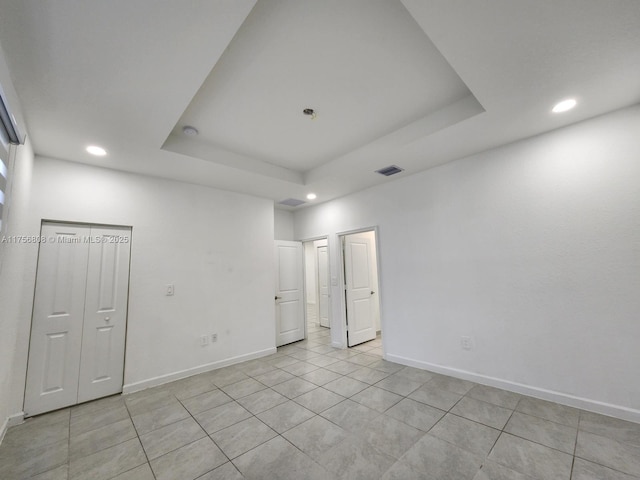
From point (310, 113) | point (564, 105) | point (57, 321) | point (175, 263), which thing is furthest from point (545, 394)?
point (57, 321)

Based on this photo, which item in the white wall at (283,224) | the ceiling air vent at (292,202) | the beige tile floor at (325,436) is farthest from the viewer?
the white wall at (283,224)

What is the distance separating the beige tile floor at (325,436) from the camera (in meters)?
1.82

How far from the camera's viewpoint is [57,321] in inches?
111

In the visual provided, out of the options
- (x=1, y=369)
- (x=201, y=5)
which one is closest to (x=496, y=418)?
(x=201, y=5)

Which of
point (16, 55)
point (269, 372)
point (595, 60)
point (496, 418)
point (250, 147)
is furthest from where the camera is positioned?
point (269, 372)

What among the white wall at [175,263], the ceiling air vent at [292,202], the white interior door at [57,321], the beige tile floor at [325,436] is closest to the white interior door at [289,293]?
the white wall at [175,263]

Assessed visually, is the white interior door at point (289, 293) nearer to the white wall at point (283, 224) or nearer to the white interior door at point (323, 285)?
the white wall at point (283, 224)

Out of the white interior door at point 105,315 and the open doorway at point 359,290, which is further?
the open doorway at point 359,290

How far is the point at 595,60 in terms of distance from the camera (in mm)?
1795

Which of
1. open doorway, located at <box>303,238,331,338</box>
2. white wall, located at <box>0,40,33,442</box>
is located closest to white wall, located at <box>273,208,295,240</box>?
open doorway, located at <box>303,238,331,338</box>

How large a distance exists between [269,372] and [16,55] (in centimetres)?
376

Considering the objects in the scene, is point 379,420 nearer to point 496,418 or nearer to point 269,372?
point 496,418

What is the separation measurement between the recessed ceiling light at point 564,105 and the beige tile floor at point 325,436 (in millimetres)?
2702

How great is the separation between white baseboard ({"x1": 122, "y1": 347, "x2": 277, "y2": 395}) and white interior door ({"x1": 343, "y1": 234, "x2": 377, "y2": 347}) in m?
1.53
